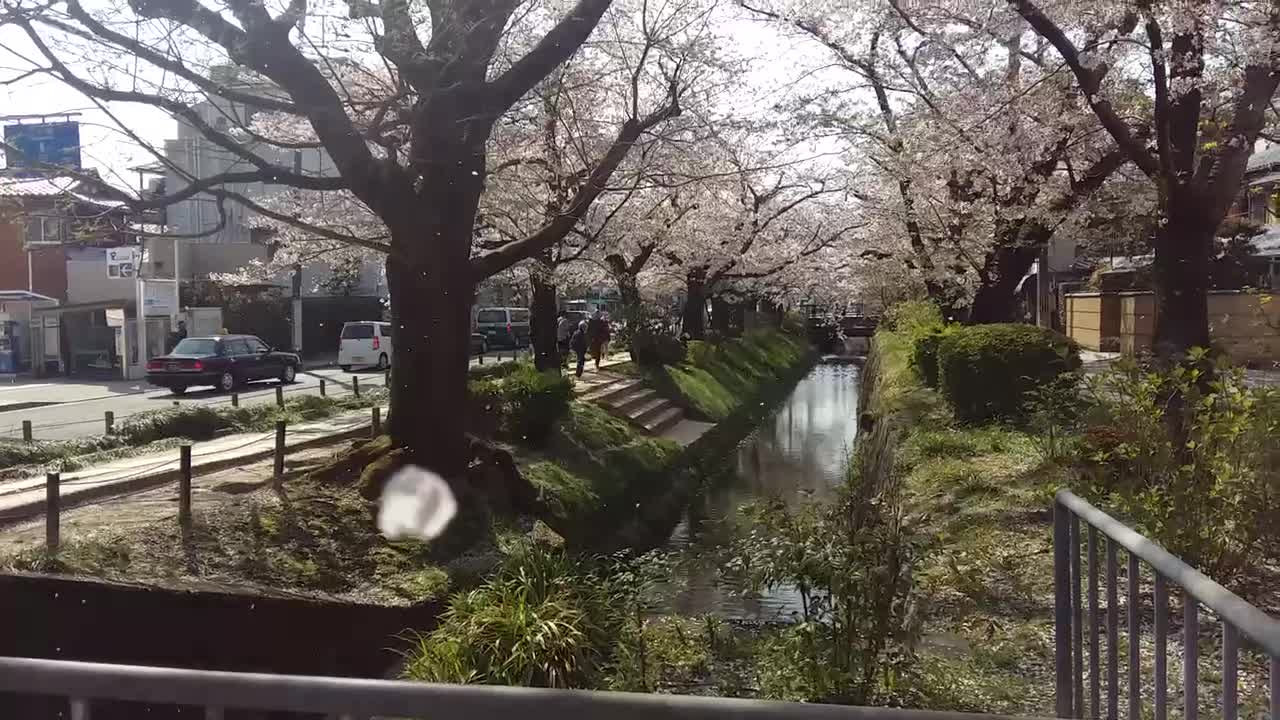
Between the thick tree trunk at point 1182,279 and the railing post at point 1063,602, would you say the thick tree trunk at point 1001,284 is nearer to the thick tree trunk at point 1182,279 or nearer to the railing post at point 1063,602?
the thick tree trunk at point 1182,279

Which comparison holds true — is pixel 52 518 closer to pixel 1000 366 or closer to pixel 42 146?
pixel 42 146

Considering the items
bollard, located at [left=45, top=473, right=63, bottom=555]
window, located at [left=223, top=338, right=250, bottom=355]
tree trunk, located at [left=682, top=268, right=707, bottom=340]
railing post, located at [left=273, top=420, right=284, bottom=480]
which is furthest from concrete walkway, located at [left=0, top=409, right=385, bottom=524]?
tree trunk, located at [left=682, top=268, right=707, bottom=340]

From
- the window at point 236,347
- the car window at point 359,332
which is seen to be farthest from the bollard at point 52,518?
the car window at point 359,332

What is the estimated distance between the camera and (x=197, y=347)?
25.2 meters

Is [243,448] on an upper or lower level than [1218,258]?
lower

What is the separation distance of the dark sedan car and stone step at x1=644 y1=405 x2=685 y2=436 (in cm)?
1084

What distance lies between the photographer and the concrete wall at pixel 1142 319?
68.0 ft

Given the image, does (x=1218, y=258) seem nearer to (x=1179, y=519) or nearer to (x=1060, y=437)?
(x=1060, y=437)

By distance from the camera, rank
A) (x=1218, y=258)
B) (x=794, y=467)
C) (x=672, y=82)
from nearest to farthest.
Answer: (x=672, y=82) < (x=794, y=467) < (x=1218, y=258)

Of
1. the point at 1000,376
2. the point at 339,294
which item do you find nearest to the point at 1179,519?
the point at 1000,376

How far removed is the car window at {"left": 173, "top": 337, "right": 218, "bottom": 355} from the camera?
25.1m

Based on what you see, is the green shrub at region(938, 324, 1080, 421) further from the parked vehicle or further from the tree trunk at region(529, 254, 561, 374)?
the parked vehicle

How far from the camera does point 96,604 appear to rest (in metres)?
7.42

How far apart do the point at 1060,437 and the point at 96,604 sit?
345 inches
